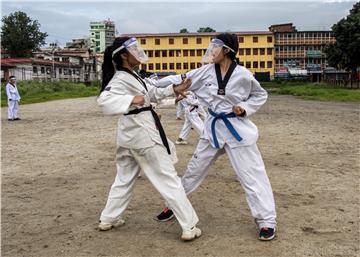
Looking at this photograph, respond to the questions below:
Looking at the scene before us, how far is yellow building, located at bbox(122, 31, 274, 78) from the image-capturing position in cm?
8388

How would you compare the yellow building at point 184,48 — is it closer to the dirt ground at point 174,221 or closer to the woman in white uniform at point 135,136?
the dirt ground at point 174,221

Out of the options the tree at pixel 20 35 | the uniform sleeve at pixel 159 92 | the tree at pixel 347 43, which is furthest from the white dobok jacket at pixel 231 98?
the tree at pixel 20 35

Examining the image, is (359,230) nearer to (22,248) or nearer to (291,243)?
(291,243)

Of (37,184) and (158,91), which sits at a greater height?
(158,91)

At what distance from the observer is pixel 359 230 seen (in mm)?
4559

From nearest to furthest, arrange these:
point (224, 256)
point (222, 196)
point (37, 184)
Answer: point (224, 256) → point (222, 196) → point (37, 184)

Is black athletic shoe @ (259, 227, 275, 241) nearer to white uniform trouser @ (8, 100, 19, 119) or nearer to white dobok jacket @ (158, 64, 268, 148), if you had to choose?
white dobok jacket @ (158, 64, 268, 148)

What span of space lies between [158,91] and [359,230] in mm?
2451

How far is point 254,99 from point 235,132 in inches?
16.8

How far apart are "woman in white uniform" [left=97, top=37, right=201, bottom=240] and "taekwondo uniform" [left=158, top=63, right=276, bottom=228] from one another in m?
0.28

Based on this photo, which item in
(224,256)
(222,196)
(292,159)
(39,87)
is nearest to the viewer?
(224,256)

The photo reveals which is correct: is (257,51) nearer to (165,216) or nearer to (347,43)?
(347,43)

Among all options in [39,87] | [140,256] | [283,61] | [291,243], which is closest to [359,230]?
[291,243]

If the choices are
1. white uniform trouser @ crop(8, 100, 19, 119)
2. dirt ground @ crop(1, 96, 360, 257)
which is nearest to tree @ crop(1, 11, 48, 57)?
white uniform trouser @ crop(8, 100, 19, 119)
